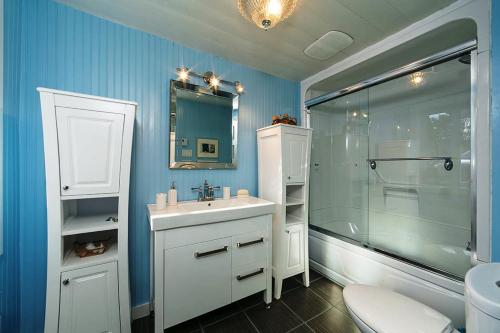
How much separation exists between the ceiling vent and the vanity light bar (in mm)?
745

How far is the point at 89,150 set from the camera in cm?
110

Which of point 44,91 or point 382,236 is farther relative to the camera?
point 382,236

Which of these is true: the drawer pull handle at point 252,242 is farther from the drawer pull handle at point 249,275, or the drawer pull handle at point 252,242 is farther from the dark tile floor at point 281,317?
the dark tile floor at point 281,317

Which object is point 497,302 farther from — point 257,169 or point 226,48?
point 226,48

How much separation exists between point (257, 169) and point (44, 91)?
5.59 feet

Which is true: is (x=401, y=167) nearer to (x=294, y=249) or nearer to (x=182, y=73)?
(x=294, y=249)

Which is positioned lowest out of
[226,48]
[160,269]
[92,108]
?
[160,269]

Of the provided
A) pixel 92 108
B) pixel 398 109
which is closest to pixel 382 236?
pixel 398 109

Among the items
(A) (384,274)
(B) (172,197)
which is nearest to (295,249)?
(A) (384,274)

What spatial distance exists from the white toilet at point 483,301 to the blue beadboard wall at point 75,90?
169cm

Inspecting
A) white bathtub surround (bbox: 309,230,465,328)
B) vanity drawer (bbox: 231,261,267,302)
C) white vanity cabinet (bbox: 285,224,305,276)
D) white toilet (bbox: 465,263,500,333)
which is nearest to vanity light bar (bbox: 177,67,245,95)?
white vanity cabinet (bbox: 285,224,305,276)

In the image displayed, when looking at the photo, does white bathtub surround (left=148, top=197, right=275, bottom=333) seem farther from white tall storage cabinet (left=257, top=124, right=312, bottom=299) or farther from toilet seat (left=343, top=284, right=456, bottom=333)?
toilet seat (left=343, top=284, right=456, bottom=333)

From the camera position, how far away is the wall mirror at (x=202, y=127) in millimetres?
1669

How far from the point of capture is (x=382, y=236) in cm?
221
